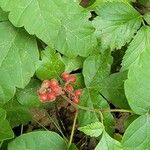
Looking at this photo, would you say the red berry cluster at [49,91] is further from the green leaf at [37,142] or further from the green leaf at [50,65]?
the green leaf at [37,142]

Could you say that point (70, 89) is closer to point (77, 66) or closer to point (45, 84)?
point (45, 84)

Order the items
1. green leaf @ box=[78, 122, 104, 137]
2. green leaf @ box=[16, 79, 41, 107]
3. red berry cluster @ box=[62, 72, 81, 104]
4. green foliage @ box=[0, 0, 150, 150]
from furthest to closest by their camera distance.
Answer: green leaf @ box=[16, 79, 41, 107]
red berry cluster @ box=[62, 72, 81, 104]
green foliage @ box=[0, 0, 150, 150]
green leaf @ box=[78, 122, 104, 137]

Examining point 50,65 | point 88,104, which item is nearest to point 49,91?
point 50,65

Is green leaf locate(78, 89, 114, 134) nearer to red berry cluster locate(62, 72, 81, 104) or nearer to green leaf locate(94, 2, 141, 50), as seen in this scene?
red berry cluster locate(62, 72, 81, 104)

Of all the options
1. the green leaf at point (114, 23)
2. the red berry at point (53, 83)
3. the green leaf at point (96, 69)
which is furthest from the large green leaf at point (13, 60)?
the green leaf at point (114, 23)

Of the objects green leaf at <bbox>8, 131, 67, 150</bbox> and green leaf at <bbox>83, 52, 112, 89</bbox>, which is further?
green leaf at <bbox>83, 52, 112, 89</bbox>

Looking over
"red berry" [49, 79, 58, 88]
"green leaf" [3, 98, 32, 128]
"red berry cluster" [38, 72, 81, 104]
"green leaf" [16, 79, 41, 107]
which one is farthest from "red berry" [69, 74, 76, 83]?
"green leaf" [3, 98, 32, 128]

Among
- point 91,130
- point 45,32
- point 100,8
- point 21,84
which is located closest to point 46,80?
point 21,84

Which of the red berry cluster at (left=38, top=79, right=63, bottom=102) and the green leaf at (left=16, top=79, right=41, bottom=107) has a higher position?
the red berry cluster at (left=38, top=79, right=63, bottom=102)
